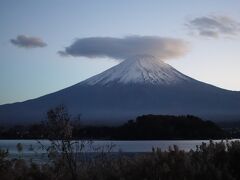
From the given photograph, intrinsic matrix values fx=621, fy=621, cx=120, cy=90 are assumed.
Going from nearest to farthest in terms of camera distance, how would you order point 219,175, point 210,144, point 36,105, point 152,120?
point 219,175
point 210,144
point 152,120
point 36,105

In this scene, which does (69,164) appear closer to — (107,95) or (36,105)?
(36,105)

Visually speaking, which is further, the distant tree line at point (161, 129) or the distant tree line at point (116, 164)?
the distant tree line at point (161, 129)

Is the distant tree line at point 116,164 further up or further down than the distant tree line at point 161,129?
further down

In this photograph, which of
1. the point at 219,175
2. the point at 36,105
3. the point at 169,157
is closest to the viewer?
the point at 219,175

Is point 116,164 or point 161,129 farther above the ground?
point 161,129

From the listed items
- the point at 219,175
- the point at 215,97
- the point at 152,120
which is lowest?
the point at 219,175

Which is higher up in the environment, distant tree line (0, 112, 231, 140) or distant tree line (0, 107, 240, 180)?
distant tree line (0, 112, 231, 140)

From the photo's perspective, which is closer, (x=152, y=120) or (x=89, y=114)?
(x=152, y=120)

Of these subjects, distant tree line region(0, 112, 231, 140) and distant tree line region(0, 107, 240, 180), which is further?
distant tree line region(0, 112, 231, 140)

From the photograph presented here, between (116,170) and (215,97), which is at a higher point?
(215,97)

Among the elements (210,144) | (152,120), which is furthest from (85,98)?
(210,144)

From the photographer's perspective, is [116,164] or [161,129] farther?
[161,129]
